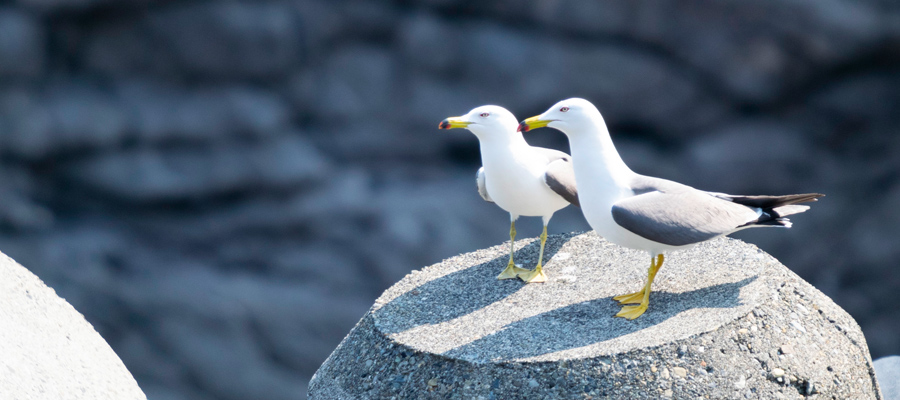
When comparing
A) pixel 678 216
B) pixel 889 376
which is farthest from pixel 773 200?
pixel 889 376

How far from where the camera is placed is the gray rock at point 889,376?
2352 mm

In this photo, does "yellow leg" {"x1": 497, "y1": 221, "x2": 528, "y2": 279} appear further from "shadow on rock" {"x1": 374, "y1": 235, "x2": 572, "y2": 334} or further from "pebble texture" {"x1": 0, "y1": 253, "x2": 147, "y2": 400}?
"pebble texture" {"x1": 0, "y1": 253, "x2": 147, "y2": 400}

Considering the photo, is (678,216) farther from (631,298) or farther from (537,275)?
(537,275)

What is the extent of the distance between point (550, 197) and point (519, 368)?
573mm

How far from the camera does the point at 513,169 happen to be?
2062 mm

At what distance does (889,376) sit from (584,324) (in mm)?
1172

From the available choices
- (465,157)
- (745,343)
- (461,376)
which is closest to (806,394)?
(745,343)

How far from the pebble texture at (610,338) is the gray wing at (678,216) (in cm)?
19

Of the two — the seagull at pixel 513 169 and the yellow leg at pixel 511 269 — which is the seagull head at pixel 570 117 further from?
the yellow leg at pixel 511 269

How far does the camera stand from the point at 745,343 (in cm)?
172

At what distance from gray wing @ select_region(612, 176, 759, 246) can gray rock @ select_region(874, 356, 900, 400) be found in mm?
952

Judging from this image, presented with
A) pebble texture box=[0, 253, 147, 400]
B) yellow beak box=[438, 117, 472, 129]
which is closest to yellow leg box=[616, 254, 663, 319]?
yellow beak box=[438, 117, 472, 129]

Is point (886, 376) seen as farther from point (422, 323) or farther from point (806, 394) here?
point (422, 323)

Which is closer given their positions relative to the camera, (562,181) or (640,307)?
(640,307)
